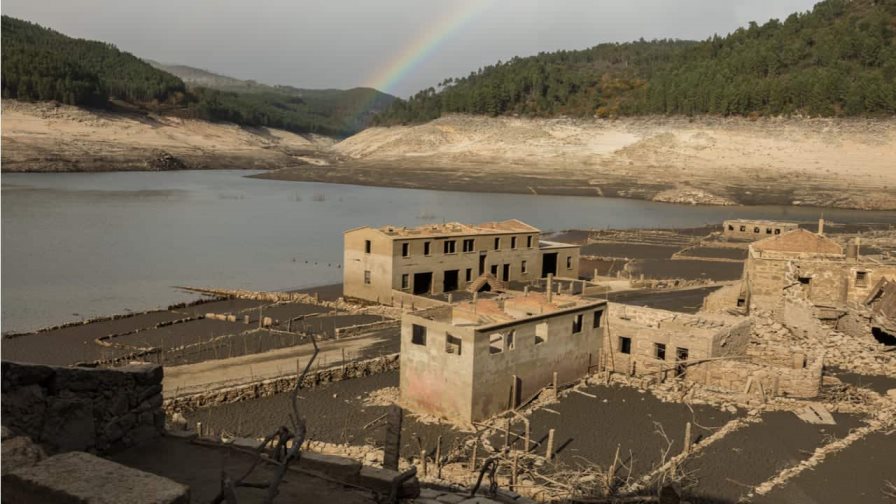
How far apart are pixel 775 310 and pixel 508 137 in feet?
386

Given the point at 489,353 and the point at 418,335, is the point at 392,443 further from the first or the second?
the point at 418,335

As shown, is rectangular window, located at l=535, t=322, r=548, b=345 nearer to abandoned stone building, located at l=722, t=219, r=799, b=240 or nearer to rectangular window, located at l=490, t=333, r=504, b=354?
rectangular window, located at l=490, t=333, r=504, b=354

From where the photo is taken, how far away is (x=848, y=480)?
62.0 feet

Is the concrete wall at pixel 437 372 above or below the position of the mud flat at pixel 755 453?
above

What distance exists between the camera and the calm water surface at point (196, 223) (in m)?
50.0

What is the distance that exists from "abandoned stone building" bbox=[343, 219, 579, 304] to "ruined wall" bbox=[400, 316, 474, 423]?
676 inches

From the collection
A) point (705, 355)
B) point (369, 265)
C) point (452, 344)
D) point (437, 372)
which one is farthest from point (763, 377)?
point (369, 265)

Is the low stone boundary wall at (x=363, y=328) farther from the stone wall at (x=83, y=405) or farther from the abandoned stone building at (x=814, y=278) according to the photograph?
the stone wall at (x=83, y=405)

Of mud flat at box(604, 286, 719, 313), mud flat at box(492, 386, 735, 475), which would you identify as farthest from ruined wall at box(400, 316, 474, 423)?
mud flat at box(604, 286, 719, 313)

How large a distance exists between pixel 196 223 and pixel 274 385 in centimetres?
6288

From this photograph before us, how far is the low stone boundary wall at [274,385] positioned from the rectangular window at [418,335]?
14.5ft

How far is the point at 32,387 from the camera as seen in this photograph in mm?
8641

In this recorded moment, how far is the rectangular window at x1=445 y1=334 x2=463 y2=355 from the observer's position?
76.6 feet

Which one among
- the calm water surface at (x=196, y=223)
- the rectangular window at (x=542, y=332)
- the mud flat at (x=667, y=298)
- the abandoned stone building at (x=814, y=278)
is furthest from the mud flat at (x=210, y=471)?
the calm water surface at (x=196, y=223)
